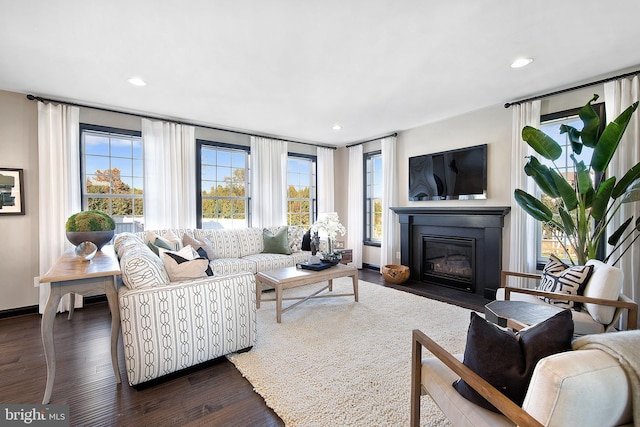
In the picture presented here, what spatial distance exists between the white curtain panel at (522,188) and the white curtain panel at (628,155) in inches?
26.1

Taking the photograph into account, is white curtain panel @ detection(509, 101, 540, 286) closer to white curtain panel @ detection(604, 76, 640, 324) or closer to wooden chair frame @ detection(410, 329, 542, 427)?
white curtain panel @ detection(604, 76, 640, 324)

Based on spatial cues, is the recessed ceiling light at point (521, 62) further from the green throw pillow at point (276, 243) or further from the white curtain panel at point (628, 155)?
the green throw pillow at point (276, 243)

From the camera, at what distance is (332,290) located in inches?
165

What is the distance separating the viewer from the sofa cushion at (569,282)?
2.23 metres

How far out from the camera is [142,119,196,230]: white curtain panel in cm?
411

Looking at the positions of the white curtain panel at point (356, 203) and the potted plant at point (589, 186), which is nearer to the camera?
the potted plant at point (589, 186)

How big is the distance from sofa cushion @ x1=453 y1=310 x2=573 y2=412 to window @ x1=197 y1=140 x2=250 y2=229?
4.41m

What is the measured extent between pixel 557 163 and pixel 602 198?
1.02 meters

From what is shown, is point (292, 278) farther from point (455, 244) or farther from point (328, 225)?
point (455, 244)

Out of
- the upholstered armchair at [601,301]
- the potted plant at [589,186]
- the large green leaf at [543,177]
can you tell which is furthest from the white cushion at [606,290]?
the large green leaf at [543,177]

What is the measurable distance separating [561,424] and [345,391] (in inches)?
54.6

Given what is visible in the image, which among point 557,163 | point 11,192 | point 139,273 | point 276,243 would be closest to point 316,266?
point 276,243

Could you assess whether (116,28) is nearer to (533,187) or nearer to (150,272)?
→ (150,272)

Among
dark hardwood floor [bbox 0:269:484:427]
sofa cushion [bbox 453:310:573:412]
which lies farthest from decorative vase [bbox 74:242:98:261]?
sofa cushion [bbox 453:310:573:412]
